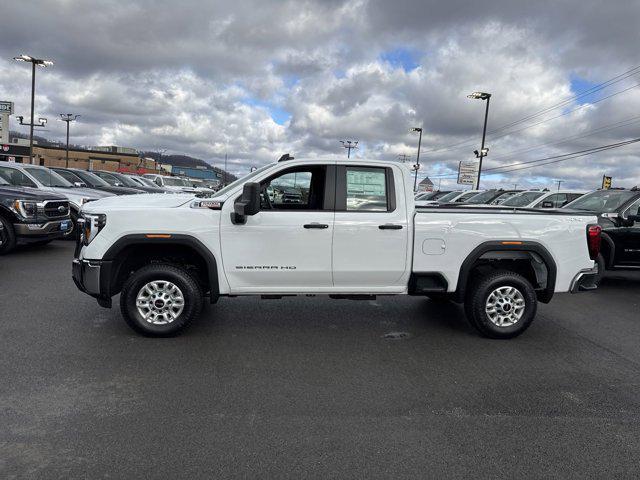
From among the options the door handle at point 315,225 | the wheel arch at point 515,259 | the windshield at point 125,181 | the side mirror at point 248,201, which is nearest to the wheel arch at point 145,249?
the side mirror at point 248,201

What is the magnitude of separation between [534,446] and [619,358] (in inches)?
96.6

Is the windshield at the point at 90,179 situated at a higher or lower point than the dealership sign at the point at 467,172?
lower

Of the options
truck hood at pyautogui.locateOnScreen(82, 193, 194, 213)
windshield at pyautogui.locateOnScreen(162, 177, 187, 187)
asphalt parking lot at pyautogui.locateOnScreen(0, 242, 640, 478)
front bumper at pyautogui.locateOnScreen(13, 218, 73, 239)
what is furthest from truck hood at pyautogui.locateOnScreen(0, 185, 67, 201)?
windshield at pyautogui.locateOnScreen(162, 177, 187, 187)

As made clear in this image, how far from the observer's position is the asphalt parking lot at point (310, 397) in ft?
9.23

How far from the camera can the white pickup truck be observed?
4.74 meters

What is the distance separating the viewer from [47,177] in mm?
12031

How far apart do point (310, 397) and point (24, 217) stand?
8143mm

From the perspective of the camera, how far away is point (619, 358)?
15.8 feet

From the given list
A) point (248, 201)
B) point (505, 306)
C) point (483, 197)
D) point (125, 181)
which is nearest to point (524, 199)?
point (483, 197)

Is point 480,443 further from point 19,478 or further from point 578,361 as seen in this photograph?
point 19,478

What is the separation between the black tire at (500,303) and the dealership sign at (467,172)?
38.0 meters

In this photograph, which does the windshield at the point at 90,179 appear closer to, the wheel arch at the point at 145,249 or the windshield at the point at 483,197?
the wheel arch at the point at 145,249

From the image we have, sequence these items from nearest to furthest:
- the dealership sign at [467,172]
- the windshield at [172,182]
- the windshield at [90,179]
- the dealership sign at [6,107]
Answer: the windshield at [90,179]
the windshield at [172,182]
the dealership sign at [6,107]
the dealership sign at [467,172]

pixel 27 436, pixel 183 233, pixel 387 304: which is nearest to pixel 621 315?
pixel 387 304
